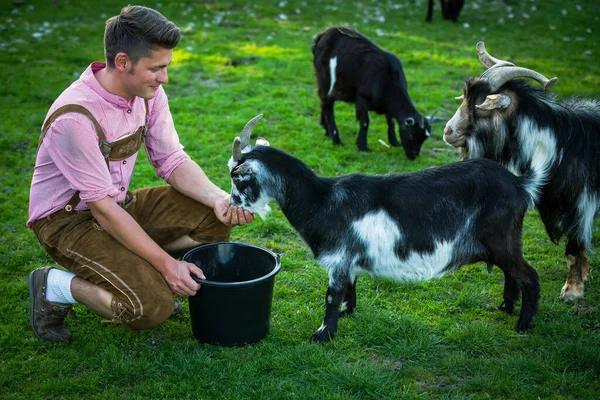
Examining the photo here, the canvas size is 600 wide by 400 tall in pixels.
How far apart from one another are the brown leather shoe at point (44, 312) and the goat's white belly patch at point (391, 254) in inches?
69.9

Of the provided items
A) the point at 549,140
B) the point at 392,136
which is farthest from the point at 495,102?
the point at 392,136

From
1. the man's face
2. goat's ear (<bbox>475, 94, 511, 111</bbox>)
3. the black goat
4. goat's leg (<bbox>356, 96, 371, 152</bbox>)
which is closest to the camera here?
the man's face

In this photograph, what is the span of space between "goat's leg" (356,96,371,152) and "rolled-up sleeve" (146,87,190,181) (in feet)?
10.7

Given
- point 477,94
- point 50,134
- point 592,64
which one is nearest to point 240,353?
point 50,134

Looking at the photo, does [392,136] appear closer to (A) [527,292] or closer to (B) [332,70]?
(B) [332,70]

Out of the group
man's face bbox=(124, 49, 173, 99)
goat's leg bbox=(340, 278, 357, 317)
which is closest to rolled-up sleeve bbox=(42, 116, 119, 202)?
man's face bbox=(124, 49, 173, 99)

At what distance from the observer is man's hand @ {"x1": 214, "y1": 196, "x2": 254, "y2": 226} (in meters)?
3.63

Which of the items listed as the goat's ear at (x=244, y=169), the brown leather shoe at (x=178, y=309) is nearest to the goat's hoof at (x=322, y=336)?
the brown leather shoe at (x=178, y=309)

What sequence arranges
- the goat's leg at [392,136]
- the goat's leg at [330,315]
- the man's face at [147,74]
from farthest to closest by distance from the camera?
the goat's leg at [392,136], the goat's leg at [330,315], the man's face at [147,74]

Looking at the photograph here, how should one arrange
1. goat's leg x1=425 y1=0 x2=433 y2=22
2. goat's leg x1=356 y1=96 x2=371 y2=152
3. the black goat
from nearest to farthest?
goat's leg x1=356 y1=96 x2=371 y2=152
the black goat
goat's leg x1=425 y1=0 x2=433 y2=22

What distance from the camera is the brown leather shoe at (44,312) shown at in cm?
357

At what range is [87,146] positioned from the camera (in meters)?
3.28

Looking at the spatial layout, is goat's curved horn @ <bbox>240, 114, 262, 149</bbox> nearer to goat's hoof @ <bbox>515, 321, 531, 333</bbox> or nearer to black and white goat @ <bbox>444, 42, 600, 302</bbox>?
black and white goat @ <bbox>444, 42, 600, 302</bbox>

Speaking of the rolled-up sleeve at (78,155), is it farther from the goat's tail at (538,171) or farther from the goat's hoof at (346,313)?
the goat's tail at (538,171)
